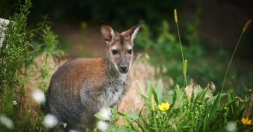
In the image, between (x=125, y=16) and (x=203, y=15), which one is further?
(x=203, y=15)

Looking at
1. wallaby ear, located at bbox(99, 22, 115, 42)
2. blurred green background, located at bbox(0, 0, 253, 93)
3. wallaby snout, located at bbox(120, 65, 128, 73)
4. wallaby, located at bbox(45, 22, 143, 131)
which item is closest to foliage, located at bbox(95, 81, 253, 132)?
wallaby snout, located at bbox(120, 65, 128, 73)

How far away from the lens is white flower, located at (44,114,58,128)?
5.36 metres

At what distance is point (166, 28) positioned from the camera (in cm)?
955

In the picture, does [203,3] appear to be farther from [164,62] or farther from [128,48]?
[128,48]

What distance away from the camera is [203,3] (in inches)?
508

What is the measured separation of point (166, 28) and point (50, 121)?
4693mm

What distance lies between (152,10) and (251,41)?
8.28ft

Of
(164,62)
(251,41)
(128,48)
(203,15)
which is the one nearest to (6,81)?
(128,48)

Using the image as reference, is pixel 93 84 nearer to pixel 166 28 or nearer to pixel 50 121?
pixel 50 121

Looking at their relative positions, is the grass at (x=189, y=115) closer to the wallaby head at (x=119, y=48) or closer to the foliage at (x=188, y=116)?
the foliage at (x=188, y=116)

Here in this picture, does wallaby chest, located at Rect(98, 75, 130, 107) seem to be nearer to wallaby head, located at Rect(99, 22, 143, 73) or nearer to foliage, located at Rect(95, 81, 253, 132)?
wallaby head, located at Rect(99, 22, 143, 73)

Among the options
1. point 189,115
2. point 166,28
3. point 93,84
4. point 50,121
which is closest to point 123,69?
point 93,84

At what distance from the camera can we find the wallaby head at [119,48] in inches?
232

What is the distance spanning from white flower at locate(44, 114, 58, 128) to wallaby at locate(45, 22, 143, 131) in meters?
0.09
